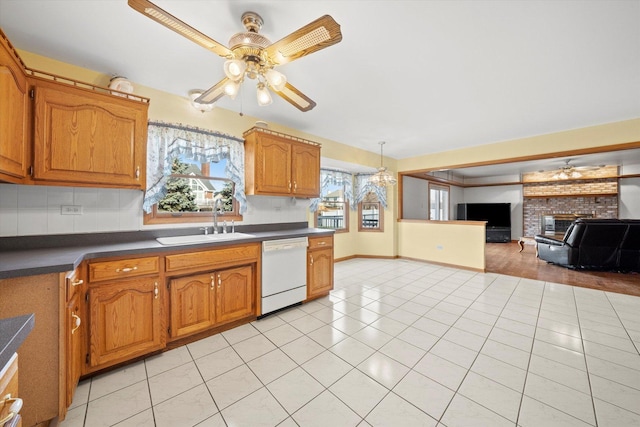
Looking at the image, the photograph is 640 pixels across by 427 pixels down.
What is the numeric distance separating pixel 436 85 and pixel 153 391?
341 cm

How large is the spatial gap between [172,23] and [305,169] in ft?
7.26

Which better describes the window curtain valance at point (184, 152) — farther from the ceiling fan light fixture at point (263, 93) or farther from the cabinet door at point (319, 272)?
the ceiling fan light fixture at point (263, 93)

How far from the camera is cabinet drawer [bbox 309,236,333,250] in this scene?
10.2ft

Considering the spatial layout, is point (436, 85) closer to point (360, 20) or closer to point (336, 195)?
point (360, 20)

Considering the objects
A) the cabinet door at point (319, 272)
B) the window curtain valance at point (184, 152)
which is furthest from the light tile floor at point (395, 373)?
the window curtain valance at point (184, 152)

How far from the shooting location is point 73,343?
151cm

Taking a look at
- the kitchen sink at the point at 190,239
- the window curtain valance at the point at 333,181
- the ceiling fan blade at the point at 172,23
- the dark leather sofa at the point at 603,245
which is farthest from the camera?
the window curtain valance at the point at 333,181

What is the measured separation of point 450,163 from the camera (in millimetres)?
4844

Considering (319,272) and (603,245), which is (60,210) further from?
(603,245)

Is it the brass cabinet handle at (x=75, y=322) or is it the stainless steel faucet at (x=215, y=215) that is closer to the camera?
the brass cabinet handle at (x=75, y=322)

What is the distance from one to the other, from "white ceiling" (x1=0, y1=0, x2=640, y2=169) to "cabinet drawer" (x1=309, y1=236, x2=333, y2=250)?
1596 mm

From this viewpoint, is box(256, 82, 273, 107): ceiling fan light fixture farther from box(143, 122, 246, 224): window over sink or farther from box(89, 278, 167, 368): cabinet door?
box(89, 278, 167, 368): cabinet door

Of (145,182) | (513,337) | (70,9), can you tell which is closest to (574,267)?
(513,337)

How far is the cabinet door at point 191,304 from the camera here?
2068 mm
